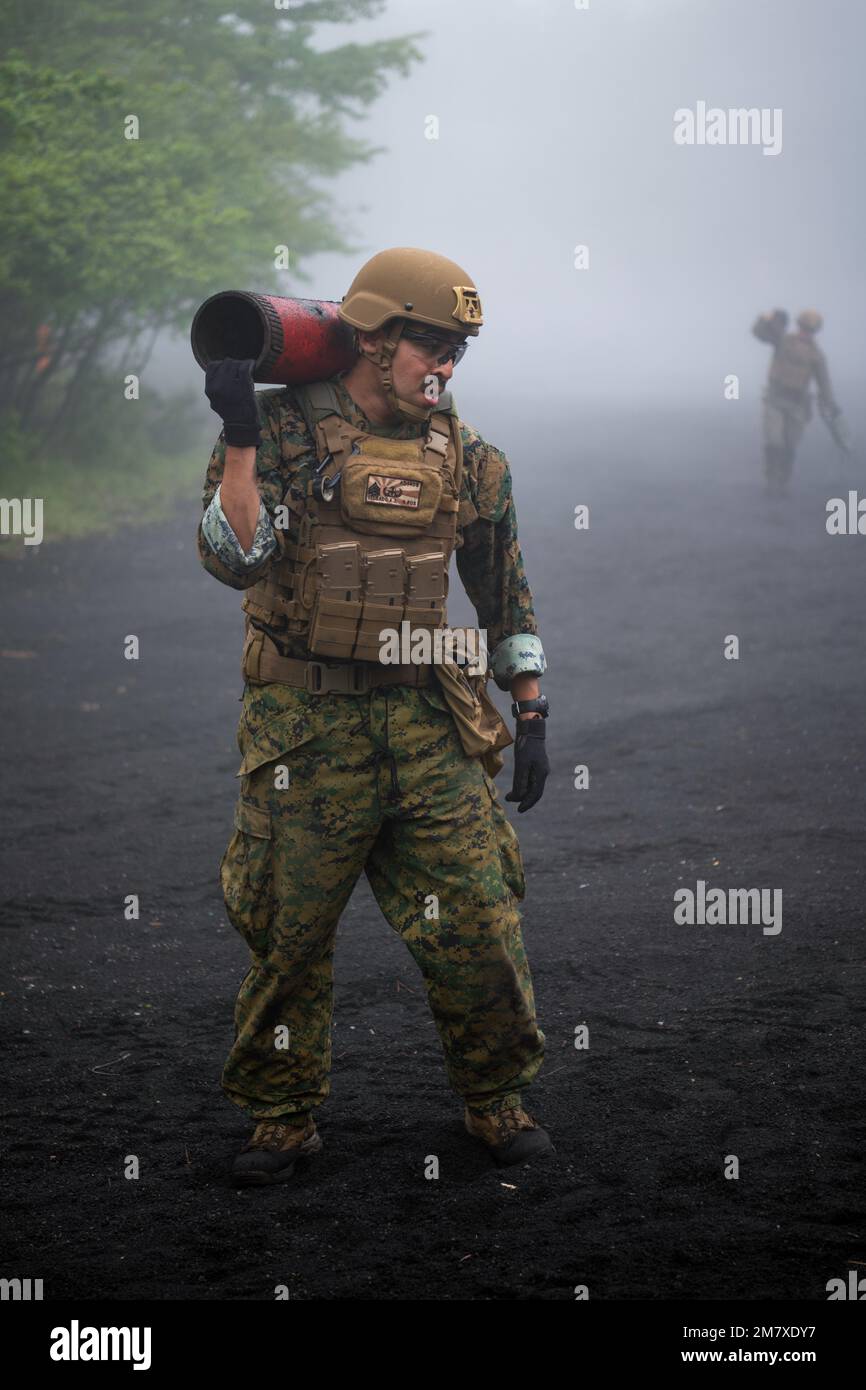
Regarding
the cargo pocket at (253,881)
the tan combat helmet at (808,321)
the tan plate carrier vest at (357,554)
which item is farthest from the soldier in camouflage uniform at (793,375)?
the cargo pocket at (253,881)

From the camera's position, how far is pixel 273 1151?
3.97 meters

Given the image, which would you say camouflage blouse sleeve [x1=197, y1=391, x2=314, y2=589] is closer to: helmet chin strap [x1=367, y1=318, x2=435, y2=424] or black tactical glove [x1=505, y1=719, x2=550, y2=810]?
helmet chin strap [x1=367, y1=318, x2=435, y2=424]

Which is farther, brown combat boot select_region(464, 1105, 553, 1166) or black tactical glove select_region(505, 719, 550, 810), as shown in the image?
black tactical glove select_region(505, 719, 550, 810)

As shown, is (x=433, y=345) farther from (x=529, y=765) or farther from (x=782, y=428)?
(x=782, y=428)

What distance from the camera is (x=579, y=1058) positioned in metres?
4.66

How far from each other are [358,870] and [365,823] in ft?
0.56

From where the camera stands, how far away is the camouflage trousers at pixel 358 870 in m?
3.83

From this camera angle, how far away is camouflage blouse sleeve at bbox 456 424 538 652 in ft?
13.2

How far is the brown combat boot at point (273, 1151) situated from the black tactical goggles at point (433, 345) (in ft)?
6.49

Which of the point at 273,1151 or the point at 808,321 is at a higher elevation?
the point at 808,321

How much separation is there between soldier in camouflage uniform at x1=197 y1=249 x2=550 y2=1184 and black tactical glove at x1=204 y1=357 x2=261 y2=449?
14cm

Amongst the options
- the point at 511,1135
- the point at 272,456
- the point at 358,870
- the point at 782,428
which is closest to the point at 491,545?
the point at 272,456

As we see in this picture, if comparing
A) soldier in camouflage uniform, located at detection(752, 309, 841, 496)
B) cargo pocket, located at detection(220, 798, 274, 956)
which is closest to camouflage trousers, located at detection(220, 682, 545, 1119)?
cargo pocket, located at detection(220, 798, 274, 956)

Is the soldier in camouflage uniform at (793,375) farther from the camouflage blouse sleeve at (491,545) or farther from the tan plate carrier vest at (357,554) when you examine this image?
the tan plate carrier vest at (357,554)
